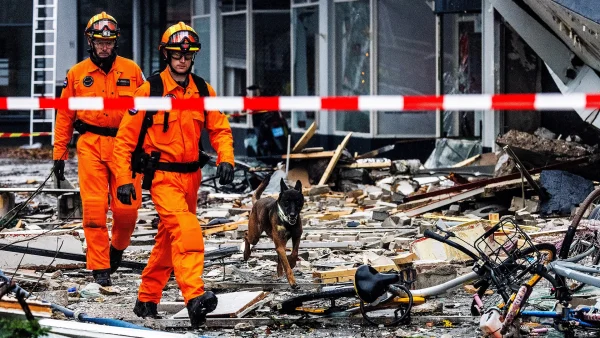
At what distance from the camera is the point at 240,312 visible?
8961 millimetres

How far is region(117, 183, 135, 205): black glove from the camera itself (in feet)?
28.0

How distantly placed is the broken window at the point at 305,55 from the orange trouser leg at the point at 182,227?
1668 centimetres

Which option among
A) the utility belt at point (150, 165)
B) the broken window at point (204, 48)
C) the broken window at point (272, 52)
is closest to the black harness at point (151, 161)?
the utility belt at point (150, 165)

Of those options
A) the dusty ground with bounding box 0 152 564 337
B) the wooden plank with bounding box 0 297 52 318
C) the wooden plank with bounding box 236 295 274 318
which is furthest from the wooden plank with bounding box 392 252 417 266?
the wooden plank with bounding box 0 297 52 318

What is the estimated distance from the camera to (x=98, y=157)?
34.8ft

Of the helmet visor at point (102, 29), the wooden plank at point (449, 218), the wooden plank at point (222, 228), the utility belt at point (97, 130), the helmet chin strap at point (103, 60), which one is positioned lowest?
the wooden plank at point (222, 228)

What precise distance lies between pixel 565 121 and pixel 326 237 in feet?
20.9

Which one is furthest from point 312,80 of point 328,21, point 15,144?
point 15,144

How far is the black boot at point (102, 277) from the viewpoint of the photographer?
10.5 meters

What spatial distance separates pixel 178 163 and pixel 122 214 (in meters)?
1.94

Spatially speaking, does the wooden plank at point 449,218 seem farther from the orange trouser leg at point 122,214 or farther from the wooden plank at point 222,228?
the orange trouser leg at point 122,214

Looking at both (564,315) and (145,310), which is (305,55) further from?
(564,315)

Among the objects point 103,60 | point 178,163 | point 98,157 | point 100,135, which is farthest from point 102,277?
point 178,163

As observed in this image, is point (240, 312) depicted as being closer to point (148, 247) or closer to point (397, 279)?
point (397, 279)
